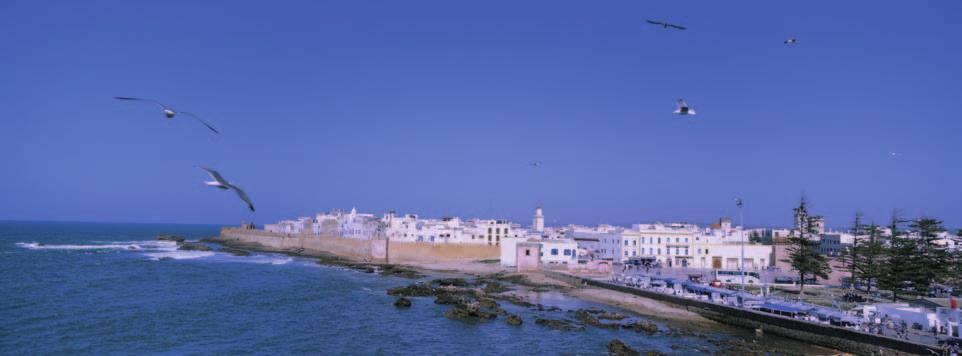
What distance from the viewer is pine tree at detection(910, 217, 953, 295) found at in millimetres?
41594

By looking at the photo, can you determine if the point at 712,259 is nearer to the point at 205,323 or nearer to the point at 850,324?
the point at 850,324

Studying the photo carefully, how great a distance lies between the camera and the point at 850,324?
30.2 metres

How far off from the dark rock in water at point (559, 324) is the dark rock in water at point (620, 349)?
4923 mm

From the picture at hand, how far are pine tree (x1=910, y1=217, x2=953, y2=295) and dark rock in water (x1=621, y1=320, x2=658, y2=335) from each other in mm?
19680

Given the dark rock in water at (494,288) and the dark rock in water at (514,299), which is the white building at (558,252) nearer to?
the dark rock in water at (494,288)

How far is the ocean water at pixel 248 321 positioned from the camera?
3006cm

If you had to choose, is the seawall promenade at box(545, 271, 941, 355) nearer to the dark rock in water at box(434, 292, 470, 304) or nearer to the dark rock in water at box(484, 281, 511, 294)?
the dark rock in water at box(484, 281, 511, 294)

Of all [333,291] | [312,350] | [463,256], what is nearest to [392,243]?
[463,256]

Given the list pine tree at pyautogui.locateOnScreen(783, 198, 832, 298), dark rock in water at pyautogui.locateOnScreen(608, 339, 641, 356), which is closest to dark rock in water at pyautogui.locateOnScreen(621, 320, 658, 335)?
dark rock in water at pyautogui.locateOnScreen(608, 339, 641, 356)

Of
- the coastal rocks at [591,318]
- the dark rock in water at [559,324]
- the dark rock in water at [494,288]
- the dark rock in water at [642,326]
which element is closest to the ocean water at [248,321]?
the dark rock in water at [642,326]

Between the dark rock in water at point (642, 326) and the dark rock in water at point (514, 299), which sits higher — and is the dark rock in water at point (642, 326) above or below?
above

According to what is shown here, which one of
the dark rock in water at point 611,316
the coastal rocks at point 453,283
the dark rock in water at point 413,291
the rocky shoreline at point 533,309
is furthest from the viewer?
the coastal rocks at point 453,283

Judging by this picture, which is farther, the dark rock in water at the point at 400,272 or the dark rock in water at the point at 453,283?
the dark rock in water at the point at 400,272

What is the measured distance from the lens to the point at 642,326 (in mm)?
34156
